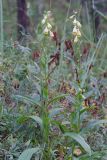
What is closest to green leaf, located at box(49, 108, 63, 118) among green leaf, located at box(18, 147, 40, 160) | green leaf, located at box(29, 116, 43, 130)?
green leaf, located at box(29, 116, 43, 130)

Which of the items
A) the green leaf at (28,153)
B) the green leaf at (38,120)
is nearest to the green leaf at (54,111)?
the green leaf at (38,120)

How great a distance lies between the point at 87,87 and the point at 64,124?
0.90 m

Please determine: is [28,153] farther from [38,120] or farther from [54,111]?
[54,111]

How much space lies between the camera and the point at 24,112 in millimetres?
3291

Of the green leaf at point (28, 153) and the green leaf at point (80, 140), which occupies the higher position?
the green leaf at point (80, 140)

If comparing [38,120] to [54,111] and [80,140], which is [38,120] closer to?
[54,111]

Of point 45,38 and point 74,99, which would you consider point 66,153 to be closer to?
point 74,99

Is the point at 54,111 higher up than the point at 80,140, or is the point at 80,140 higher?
the point at 54,111

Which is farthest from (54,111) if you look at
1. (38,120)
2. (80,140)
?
(80,140)

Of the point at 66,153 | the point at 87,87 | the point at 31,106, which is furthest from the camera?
the point at 87,87

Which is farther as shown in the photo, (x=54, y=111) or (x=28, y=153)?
(x=54, y=111)

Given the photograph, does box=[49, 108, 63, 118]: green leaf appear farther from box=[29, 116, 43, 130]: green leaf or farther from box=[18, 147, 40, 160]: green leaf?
box=[18, 147, 40, 160]: green leaf

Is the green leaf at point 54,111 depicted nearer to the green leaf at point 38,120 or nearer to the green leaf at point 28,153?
the green leaf at point 38,120

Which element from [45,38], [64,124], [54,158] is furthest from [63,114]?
[45,38]
